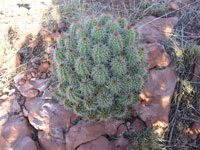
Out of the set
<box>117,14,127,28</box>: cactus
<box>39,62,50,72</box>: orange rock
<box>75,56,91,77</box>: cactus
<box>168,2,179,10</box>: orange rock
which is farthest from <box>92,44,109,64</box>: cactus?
<box>168,2,179,10</box>: orange rock

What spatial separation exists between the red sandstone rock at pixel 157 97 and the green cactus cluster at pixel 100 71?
388 millimetres

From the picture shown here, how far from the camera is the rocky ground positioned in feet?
8.16

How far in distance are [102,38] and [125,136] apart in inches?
53.2

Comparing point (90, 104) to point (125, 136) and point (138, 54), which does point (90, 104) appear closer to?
point (125, 136)

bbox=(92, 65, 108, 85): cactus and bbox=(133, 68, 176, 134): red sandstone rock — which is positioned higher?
bbox=(92, 65, 108, 85): cactus

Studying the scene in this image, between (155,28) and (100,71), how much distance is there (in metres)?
2.00

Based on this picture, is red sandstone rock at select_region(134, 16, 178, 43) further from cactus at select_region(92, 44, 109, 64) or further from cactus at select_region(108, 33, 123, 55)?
cactus at select_region(92, 44, 109, 64)

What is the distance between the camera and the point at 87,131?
245 centimetres

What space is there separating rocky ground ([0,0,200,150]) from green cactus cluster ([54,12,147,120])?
0.29 metres

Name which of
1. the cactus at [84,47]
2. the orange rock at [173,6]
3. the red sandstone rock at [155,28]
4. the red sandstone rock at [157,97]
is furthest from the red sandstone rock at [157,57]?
the orange rock at [173,6]

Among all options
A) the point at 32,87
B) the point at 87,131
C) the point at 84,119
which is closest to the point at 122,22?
the point at 84,119

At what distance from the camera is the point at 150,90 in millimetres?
2850

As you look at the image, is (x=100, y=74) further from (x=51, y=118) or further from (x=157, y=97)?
(x=157, y=97)

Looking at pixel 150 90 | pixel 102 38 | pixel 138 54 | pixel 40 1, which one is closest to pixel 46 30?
pixel 40 1
